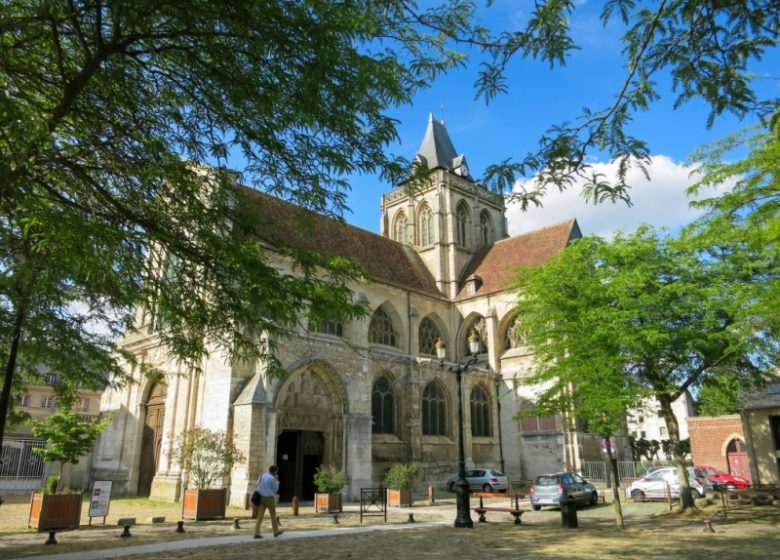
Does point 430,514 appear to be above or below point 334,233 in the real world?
below

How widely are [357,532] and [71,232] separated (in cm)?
958

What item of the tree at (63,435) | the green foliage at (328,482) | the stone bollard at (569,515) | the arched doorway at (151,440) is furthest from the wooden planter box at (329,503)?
the arched doorway at (151,440)

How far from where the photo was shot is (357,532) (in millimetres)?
12156

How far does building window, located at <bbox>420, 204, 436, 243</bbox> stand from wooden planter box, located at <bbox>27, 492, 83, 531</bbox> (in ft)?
88.5

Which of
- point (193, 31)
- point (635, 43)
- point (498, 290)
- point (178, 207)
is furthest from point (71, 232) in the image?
point (498, 290)

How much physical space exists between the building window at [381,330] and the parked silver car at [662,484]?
43.3 feet

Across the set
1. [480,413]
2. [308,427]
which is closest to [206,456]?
[308,427]

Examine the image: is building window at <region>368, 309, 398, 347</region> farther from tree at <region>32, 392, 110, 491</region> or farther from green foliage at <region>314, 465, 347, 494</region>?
tree at <region>32, 392, 110, 491</region>

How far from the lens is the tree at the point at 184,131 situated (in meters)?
5.38

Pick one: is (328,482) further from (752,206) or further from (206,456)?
(752,206)

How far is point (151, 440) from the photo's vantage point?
22.8 m

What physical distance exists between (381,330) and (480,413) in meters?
6.66

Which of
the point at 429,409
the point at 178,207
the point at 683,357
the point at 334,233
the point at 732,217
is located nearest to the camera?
the point at 178,207

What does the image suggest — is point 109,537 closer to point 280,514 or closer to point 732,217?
point 280,514
